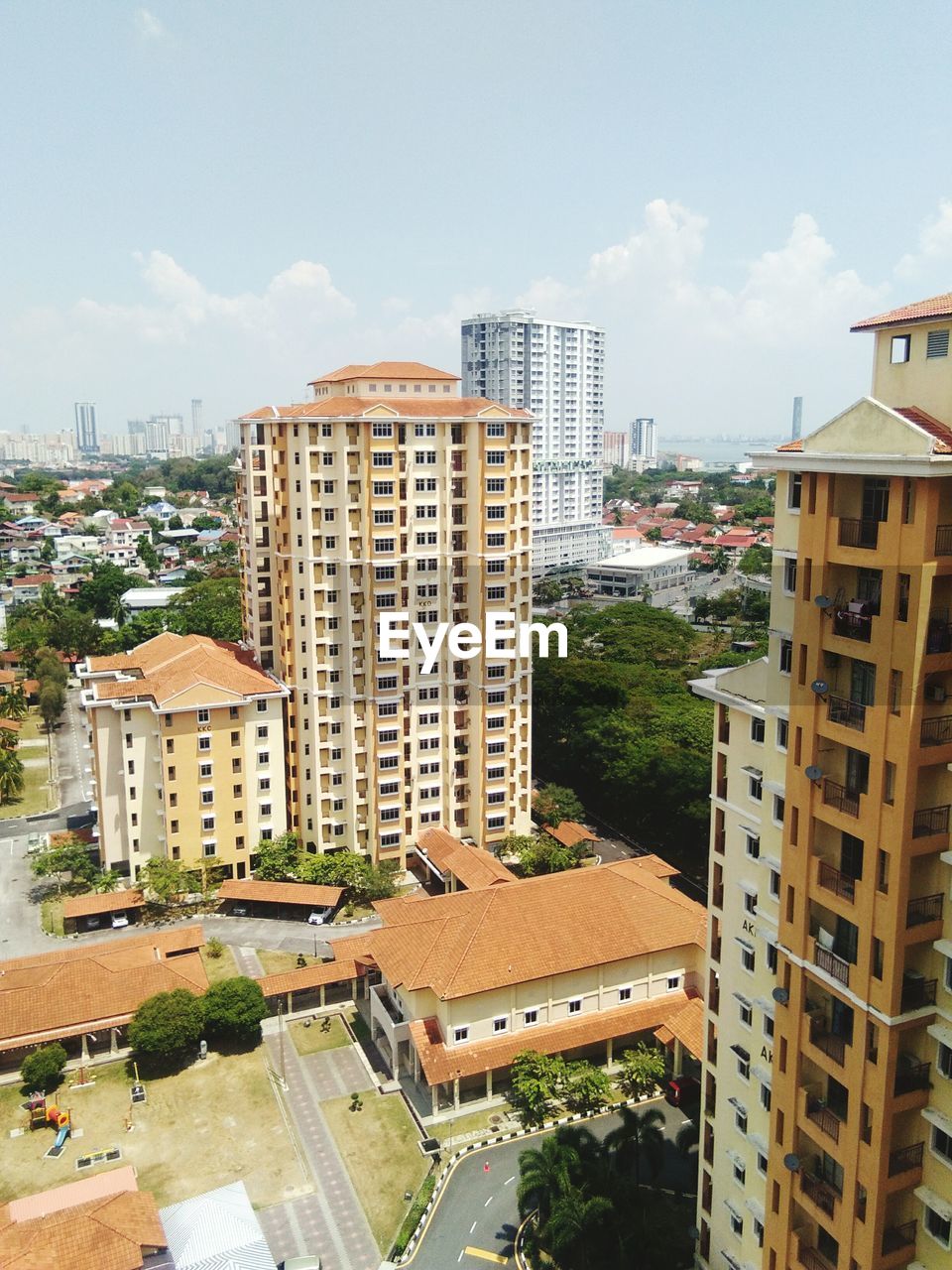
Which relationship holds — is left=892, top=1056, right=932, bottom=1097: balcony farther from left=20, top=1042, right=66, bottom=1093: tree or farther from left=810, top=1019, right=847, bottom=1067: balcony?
left=20, top=1042, right=66, bottom=1093: tree

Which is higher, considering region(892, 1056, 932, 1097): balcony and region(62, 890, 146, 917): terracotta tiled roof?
region(892, 1056, 932, 1097): balcony

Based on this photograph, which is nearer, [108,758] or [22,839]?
[108,758]

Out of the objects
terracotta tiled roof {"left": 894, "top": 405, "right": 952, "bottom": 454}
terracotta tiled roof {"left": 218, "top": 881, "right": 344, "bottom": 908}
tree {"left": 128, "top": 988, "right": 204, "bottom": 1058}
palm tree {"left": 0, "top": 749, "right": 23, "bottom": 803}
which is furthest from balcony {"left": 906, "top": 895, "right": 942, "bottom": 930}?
palm tree {"left": 0, "top": 749, "right": 23, "bottom": 803}

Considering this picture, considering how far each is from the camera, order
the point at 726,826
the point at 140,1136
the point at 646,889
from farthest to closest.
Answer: the point at 646,889
the point at 140,1136
the point at 726,826

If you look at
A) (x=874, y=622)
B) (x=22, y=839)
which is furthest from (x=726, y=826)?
(x=22, y=839)

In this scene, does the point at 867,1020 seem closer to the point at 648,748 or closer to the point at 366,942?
the point at 366,942

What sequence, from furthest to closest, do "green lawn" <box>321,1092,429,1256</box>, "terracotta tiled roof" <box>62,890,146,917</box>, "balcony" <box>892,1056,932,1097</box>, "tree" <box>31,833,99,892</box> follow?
1. "tree" <box>31,833,99,892</box>
2. "terracotta tiled roof" <box>62,890,146,917</box>
3. "green lawn" <box>321,1092,429,1256</box>
4. "balcony" <box>892,1056,932,1097</box>
